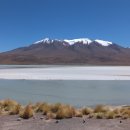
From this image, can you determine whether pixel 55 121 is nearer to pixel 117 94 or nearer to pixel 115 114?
pixel 115 114

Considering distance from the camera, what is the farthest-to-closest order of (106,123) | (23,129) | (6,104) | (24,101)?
(24,101) → (6,104) → (106,123) → (23,129)

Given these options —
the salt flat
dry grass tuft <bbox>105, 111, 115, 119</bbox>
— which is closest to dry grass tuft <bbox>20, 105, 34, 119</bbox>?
dry grass tuft <bbox>105, 111, 115, 119</bbox>

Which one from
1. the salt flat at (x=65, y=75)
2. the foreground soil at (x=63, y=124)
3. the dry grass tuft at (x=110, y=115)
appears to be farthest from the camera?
the salt flat at (x=65, y=75)

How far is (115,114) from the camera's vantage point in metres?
9.70

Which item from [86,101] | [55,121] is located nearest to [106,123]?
[55,121]

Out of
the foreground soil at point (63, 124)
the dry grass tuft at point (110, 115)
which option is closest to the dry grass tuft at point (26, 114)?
the foreground soil at point (63, 124)

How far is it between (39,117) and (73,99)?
572 cm

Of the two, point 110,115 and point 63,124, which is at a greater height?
point 110,115

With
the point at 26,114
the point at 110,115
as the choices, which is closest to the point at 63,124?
the point at 26,114

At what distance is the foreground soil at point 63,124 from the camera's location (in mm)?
8297

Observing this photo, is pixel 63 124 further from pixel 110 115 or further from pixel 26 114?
pixel 110 115

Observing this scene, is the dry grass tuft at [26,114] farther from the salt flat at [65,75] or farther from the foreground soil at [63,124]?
the salt flat at [65,75]

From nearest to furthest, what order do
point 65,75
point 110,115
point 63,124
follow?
1. point 63,124
2. point 110,115
3. point 65,75

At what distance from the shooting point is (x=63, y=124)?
873cm
